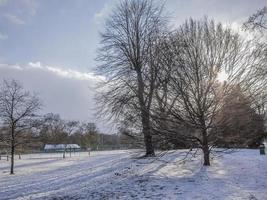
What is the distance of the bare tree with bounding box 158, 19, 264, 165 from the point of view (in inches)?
529

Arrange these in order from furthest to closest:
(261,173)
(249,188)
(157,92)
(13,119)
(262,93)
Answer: (13,119)
(157,92)
(262,93)
(261,173)
(249,188)

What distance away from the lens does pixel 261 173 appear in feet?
39.5

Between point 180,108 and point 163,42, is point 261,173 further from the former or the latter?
point 163,42

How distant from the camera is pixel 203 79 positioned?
45.3ft

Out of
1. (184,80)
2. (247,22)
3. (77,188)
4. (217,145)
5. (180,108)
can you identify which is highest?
(247,22)

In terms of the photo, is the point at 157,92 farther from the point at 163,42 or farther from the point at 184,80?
the point at 163,42

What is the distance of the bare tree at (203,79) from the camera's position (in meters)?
13.4

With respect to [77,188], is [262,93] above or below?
above

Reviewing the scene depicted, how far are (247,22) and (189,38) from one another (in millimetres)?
3683

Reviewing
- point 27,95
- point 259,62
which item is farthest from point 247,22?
point 27,95

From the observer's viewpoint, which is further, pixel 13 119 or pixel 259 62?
pixel 13 119

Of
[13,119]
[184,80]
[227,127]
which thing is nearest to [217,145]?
[227,127]

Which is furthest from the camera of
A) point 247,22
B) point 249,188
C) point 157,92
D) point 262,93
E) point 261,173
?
point 157,92

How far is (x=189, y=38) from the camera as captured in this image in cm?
1441
